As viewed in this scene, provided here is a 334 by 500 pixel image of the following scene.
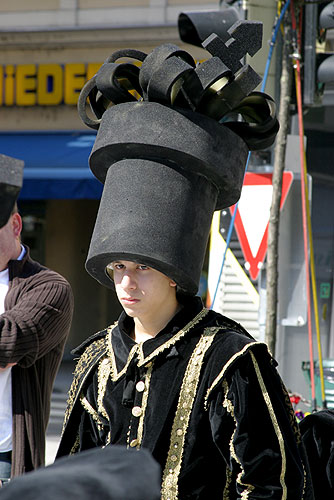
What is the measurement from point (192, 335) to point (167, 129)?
0.56m

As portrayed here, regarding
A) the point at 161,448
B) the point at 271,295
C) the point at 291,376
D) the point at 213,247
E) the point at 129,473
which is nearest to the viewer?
the point at 129,473

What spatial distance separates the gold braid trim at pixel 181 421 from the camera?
6.63 ft

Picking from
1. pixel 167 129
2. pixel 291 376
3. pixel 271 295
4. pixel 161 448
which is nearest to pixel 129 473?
pixel 161 448

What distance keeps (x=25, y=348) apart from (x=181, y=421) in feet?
3.84

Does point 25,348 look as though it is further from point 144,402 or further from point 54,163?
point 54,163

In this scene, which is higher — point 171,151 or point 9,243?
point 171,151

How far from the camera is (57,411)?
316 inches

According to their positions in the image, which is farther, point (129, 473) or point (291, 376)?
point (291, 376)

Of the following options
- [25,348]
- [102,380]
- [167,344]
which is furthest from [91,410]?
[25,348]

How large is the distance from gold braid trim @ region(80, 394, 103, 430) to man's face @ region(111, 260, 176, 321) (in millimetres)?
288

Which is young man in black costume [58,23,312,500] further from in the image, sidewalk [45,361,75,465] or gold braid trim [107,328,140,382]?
sidewalk [45,361,75,465]

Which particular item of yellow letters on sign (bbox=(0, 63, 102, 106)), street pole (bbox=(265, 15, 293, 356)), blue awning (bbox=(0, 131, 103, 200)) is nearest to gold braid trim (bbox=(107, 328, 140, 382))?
street pole (bbox=(265, 15, 293, 356))

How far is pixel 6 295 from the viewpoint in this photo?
130 inches

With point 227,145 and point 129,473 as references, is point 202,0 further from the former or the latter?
point 129,473
